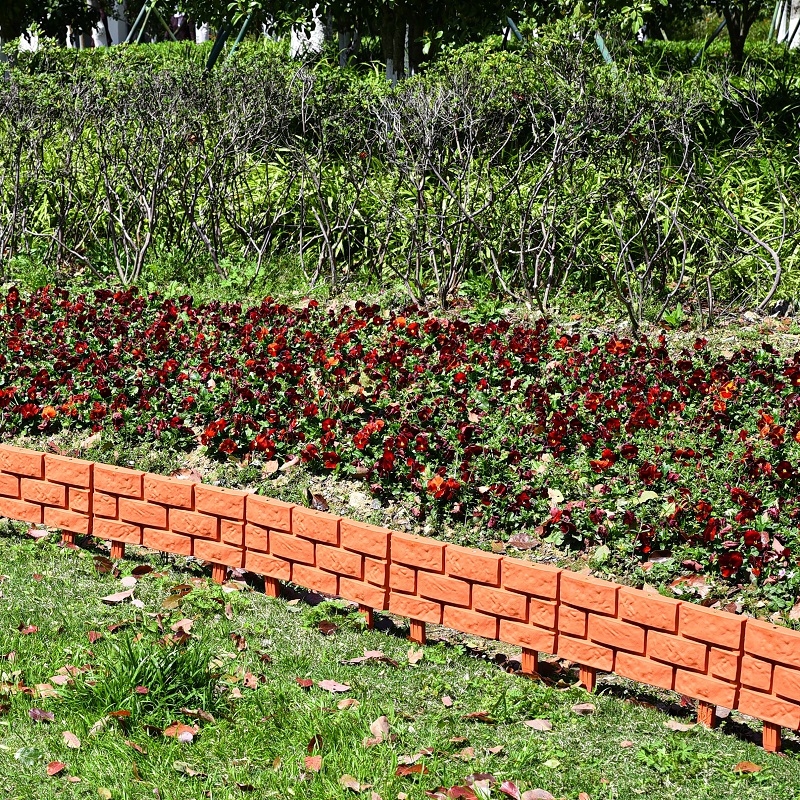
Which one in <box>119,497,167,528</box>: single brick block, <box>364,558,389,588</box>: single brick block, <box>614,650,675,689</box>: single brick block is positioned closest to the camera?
<box>614,650,675,689</box>: single brick block

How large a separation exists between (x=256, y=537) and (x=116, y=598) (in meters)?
0.57

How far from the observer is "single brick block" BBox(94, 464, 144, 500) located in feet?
13.8

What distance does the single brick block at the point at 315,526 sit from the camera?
3803 mm

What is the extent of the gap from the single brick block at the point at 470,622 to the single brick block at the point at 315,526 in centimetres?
50

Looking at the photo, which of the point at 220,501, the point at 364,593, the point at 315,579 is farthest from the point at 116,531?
the point at 364,593

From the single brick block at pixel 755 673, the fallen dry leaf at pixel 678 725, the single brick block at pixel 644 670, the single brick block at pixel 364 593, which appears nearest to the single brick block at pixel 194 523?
the single brick block at pixel 364 593

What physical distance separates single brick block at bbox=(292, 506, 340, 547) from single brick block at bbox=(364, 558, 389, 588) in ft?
0.50

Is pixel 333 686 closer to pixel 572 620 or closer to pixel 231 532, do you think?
pixel 572 620

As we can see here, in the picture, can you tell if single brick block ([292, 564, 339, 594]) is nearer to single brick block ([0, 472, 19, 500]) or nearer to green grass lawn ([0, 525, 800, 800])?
green grass lawn ([0, 525, 800, 800])

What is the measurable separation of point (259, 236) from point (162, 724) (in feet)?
19.7

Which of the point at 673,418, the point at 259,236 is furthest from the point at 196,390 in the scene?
the point at 259,236

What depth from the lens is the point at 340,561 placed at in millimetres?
3807

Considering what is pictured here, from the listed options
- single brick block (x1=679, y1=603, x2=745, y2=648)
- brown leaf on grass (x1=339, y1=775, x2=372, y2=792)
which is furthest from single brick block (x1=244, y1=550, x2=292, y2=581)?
single brick block (x1=679, y1=603, x2=745, y2=648)

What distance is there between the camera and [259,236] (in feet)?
27.9
